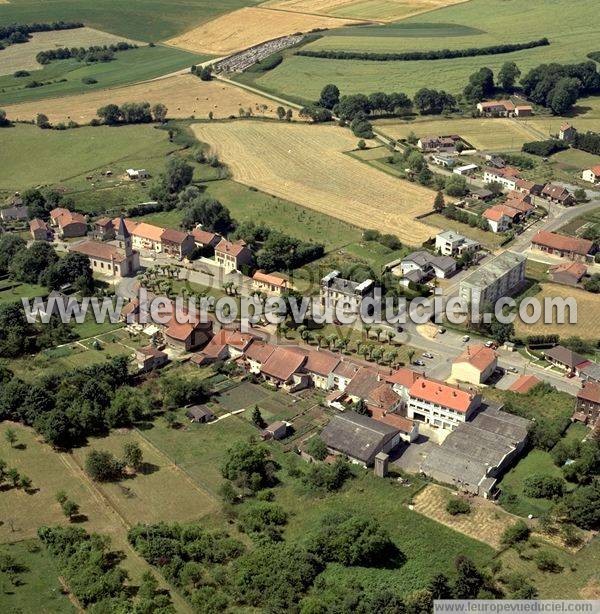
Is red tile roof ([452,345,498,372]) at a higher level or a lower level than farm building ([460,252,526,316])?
lower

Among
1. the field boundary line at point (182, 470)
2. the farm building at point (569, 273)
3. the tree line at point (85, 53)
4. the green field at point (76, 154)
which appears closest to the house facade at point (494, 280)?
the farm building at point (569, 273)

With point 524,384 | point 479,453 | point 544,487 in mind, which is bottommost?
point 544,487

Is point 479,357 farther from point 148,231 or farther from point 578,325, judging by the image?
point 148,231

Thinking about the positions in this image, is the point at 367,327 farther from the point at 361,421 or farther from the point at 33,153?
the point at 33,153

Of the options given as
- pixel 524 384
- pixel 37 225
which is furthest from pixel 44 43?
pixel 524 384

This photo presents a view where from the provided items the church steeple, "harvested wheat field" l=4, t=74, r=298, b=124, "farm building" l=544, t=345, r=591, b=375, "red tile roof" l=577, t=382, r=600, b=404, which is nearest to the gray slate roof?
"red tile roof" l=577, t=382, r=600, b=404

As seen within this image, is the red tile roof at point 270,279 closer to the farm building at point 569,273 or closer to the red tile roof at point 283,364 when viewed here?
the red tile roof at point 283,364

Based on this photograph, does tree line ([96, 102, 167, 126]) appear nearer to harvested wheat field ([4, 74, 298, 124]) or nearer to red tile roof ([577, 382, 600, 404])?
harvested wheat field ([4, 74, 298, 124])
